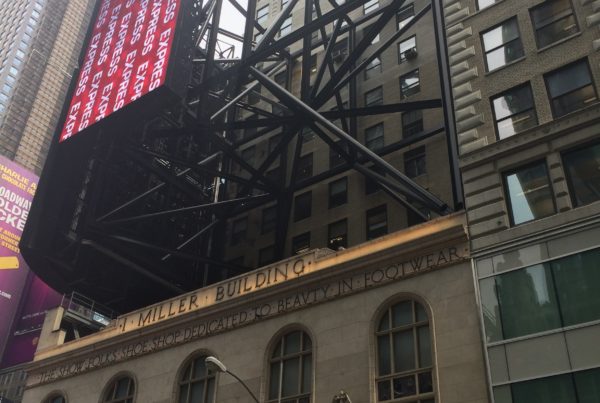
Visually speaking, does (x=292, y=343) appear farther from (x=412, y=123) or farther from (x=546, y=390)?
(x=412, y=123)

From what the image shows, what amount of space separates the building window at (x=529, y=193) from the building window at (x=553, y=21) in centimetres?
566

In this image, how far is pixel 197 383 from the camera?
3297 cm

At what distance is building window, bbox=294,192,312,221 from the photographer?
4578 cm

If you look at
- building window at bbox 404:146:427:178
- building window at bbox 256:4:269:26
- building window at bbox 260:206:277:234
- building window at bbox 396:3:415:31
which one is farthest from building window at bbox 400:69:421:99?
building window at bbox 256:4:269:26

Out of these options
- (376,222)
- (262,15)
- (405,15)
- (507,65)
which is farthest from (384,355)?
A: (262,15)

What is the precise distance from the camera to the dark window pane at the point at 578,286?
22.1 m

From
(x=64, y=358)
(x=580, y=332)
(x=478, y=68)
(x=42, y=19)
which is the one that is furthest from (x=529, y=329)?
(x=42, y=19)

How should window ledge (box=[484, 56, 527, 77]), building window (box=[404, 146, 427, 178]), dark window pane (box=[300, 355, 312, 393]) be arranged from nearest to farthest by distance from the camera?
window ledge (box=[484, 56, 527, 77]) < dark window pane (box=[300, 355, 312, 393]) < building window (box=[404, 146, 427, 178])

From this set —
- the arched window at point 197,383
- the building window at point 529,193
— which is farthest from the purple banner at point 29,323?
the building window at point 529,193

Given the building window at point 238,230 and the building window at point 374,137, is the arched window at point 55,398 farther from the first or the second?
the building window at point 374,137

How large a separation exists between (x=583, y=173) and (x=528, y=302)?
497cm

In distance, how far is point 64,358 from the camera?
39.2 metres

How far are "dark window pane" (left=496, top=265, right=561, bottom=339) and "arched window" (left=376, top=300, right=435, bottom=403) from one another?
11.1 feet

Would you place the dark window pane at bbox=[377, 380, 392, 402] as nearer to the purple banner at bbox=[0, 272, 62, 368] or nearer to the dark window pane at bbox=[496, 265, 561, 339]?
the dark window pane at bbox=[496, 265, 561, 339]
